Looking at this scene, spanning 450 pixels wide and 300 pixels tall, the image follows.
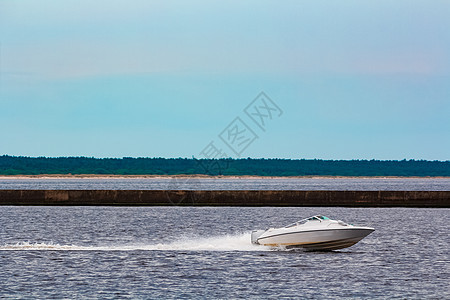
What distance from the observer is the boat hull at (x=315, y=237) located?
34.7 metres

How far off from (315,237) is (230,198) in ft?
107

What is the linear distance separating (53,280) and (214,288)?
642cm

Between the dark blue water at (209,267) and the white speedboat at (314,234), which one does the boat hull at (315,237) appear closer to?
the white speedboat at (314,234)

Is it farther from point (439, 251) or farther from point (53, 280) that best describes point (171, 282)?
point (439, 251)

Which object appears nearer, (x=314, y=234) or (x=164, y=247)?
(x=314, y=234)

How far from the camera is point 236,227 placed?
185 feet

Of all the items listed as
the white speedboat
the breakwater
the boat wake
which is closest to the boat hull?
the white speedboat

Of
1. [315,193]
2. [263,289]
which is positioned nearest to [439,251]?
[263,289]

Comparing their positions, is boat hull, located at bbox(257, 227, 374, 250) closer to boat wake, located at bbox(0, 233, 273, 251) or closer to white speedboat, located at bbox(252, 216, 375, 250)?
white speedboat, located at bbox(252, 216, 375, 250)

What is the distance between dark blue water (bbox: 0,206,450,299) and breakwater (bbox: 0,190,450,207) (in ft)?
48.1

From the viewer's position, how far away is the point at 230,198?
221 feet

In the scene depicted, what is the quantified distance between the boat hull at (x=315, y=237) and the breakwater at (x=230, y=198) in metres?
30.1

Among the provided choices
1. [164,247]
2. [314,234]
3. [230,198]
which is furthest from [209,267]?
[230,198]

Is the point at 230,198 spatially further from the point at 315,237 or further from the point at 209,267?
the point at 209,267
